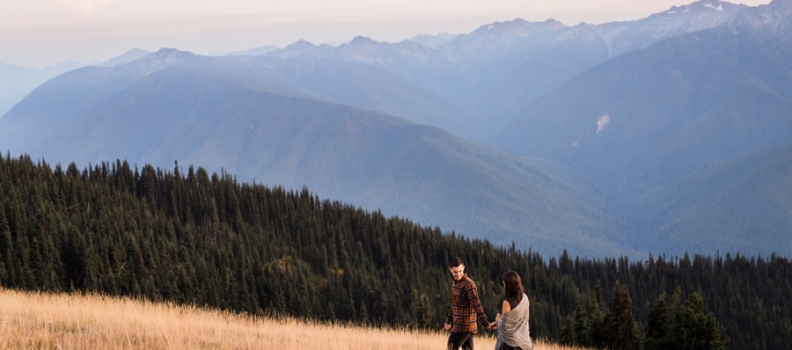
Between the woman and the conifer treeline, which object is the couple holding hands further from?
the conifer treeline

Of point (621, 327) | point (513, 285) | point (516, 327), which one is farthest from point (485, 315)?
point (621, 327)

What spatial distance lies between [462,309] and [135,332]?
1026cm

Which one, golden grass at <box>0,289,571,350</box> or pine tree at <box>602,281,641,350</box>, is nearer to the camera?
golden grass at <box>0,289,571,350</box>

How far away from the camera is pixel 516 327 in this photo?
19.2 meters

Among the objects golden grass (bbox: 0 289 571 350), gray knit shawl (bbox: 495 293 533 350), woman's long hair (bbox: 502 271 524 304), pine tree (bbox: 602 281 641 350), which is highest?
woman's long hair (bbox: 502 271 524 304)

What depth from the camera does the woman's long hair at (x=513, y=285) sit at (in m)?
18.4

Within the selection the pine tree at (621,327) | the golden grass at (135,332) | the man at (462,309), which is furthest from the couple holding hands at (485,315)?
the pine tree at (621,327)

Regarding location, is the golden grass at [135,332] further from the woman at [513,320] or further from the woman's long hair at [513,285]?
the woman's long hair at [513,285]

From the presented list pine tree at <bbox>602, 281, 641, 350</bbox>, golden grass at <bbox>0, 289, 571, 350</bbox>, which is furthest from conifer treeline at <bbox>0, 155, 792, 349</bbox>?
golden grass at <bbox>0, 289, 571, 350</bbox>

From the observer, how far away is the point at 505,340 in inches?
764

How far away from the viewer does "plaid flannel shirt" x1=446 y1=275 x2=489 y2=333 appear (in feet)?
66.6

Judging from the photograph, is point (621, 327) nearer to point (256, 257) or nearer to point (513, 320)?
point (513, 320)

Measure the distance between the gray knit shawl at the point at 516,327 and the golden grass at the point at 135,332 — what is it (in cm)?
552

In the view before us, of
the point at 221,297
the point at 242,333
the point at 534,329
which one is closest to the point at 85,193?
the point at 221,297
